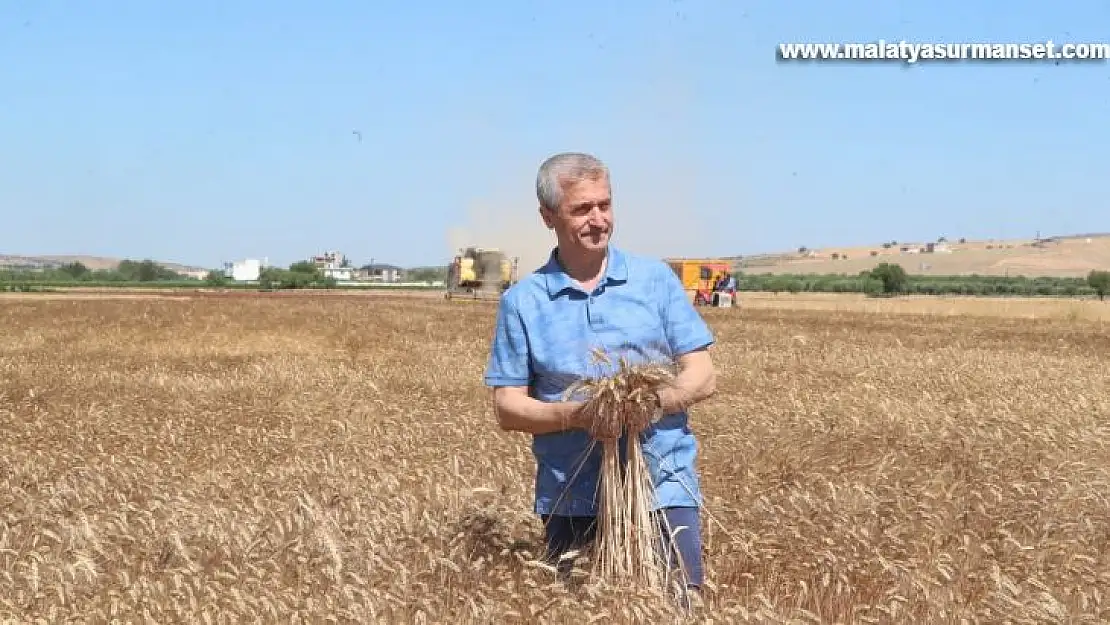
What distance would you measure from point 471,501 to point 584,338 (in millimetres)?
2632

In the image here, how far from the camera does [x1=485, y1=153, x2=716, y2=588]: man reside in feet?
14.3

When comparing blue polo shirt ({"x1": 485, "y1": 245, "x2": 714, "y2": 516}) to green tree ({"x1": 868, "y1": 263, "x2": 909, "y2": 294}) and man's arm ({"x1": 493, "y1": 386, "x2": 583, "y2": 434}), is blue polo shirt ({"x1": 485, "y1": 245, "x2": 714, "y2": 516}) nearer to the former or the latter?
man's arm ({"x1": 493, "y1": 386, "x2": 583, "y2": 434})

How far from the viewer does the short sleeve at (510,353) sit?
452cm

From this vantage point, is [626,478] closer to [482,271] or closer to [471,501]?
[471,501]

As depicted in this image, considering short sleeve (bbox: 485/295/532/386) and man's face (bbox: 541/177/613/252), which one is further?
short sleeve (bbox: 485/295/532/386)

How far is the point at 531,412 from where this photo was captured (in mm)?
4340

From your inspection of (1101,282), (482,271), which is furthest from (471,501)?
(1101,282)

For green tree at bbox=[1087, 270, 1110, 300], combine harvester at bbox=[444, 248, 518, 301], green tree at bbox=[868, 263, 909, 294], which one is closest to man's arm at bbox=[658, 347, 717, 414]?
combine harvester at bbox=[444, 248, 518, 301]

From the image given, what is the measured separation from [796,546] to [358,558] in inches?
81.0

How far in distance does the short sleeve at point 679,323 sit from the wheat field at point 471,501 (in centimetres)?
95

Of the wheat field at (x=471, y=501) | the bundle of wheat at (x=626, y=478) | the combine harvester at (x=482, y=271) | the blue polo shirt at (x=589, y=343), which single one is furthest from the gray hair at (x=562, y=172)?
the combine harvester at (x=482, y=271)

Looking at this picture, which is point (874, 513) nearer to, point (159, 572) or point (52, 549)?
point (159, 572)

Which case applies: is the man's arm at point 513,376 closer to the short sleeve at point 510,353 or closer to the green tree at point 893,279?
the short sleeve at point 510,353

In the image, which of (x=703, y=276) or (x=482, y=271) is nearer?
(x=703, y=276)
